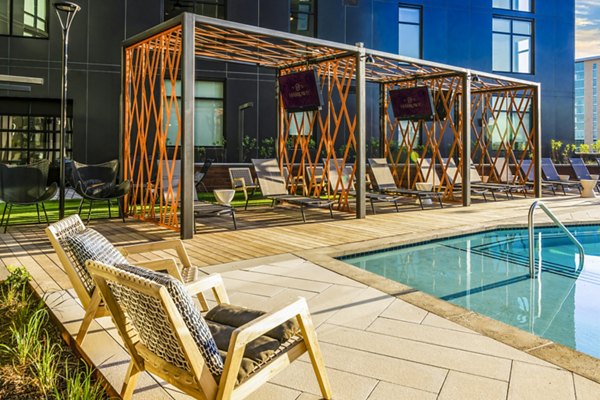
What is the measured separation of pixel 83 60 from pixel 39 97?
1.43 m

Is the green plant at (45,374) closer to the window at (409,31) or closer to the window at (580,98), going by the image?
the window at (409,31)

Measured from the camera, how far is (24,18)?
1298 cm

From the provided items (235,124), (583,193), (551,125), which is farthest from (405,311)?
(551,125)

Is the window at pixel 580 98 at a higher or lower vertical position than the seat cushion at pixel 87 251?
higher

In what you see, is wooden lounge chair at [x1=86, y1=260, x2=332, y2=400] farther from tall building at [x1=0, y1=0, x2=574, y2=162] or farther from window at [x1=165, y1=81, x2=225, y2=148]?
window at [x1=165, y1=81, x2=225, y2=148]

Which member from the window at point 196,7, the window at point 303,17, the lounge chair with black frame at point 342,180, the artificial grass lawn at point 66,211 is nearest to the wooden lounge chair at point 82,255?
the artificial grass lawn at point 66,211

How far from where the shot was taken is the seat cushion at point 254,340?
6.20ft

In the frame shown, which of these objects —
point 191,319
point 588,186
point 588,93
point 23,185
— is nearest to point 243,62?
point 23,185

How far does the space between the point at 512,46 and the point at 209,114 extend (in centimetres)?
1183

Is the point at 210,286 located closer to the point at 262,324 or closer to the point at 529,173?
the point at 262,324

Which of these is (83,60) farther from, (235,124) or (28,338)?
(28,338)

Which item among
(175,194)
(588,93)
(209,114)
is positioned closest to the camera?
(175,194)

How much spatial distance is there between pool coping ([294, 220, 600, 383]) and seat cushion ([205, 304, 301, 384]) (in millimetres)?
1344

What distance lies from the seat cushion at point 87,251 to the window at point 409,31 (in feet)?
52.3
